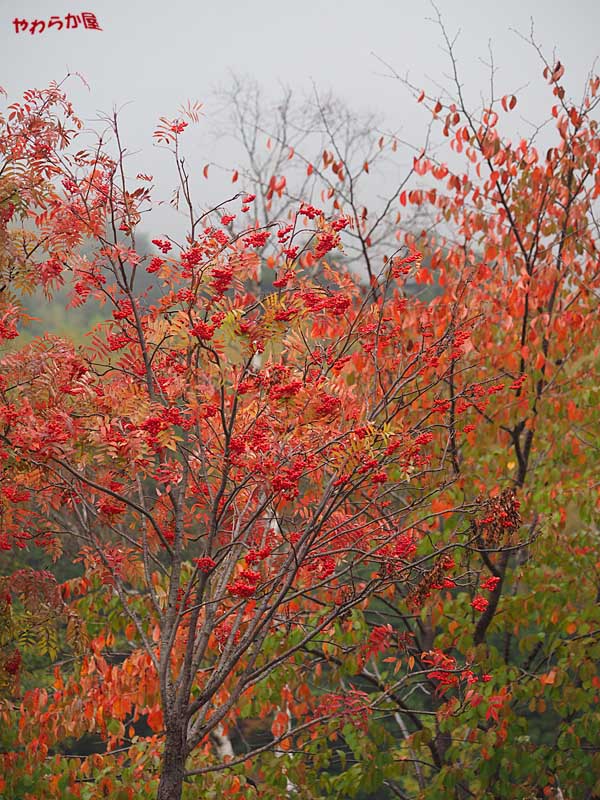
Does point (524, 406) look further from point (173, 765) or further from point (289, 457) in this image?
point (173, 765)

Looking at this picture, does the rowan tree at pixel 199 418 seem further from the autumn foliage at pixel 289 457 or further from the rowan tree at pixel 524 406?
the rowan tree at pixel 524 406

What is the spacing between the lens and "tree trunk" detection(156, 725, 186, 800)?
2.32 metres

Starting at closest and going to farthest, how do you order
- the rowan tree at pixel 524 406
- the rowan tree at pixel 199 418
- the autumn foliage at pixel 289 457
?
the rowan tree at pixel 199 418 → the autumn foliage at pixel 289 457 → the rowan tree at pixel 524 406

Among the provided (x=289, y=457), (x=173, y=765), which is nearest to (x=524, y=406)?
(x=289, y=457)

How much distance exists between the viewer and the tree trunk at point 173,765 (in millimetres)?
2324

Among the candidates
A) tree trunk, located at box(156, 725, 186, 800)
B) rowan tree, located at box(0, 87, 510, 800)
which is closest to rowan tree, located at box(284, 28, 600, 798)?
rowan tree, located at box(0, 87, 510, 800)

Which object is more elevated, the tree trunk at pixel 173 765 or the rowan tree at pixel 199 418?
the rowan tree at pixel 199 418

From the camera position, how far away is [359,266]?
24.3ft

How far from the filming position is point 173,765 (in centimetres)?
234

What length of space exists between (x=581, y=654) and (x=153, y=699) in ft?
6.26

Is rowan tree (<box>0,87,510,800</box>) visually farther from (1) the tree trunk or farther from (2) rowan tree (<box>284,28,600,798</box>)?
(2) rowan tree (<box>284,28,600,798</box>)

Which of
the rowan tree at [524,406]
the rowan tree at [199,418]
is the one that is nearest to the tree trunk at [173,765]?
the rowan tree at [199,418]

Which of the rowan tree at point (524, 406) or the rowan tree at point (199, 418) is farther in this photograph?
the rowan tree at point (524, 406)

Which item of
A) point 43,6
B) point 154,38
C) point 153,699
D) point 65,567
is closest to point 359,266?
point 43,6
